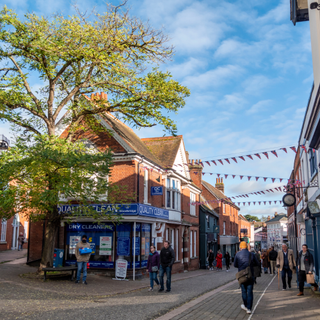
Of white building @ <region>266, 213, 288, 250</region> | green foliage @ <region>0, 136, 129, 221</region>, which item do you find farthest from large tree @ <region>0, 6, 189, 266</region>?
white building @ <region>266, 213, 288, 250</region>

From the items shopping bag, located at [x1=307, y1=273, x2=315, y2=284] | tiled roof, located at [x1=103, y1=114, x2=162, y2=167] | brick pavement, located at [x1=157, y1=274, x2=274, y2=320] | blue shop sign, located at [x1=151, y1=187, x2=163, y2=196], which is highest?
tiled roof, located at [x1=103, y1=114, x2=162, y2=167]

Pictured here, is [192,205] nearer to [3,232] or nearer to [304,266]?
[3,232]

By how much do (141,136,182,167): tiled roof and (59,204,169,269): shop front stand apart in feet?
18.7

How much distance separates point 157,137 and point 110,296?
18.7 metres

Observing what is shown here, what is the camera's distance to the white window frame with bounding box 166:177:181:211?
24.1 m

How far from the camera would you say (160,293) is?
12172 mm

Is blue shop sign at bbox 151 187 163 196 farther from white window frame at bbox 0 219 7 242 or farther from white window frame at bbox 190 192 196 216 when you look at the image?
white window frame at bbox 0 219 7 242

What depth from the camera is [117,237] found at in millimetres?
18438

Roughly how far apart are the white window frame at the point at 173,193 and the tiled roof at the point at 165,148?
1366 mm

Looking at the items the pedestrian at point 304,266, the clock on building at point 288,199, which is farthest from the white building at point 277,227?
the pedestrian at point 304,266

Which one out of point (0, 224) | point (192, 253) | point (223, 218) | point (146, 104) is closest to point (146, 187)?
point (146, 104)

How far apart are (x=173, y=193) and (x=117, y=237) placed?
752 centimetres

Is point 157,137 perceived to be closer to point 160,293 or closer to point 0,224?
point 0,224

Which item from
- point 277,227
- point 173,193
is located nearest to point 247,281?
point 173,193
